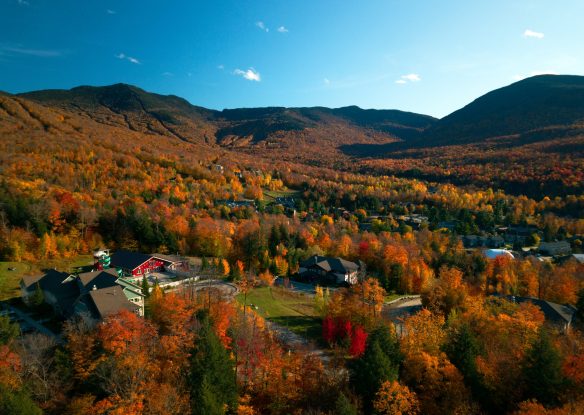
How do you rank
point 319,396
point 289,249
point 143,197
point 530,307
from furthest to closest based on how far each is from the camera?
1. point 143,197
2. point 289,249
3. point 530,307
4. point 319,396

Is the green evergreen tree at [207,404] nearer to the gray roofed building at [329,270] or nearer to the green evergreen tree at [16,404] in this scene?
the green evergreen tree at [16,404]

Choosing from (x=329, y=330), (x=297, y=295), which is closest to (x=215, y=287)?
(x=297, y=295)

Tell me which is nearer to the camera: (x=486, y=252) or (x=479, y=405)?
(x=479, y=405)

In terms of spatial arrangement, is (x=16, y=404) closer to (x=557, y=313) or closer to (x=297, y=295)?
(x=297, y=295)

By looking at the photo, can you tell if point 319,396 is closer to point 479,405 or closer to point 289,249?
point 479,405

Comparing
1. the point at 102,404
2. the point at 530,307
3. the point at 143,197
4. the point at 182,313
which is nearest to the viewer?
the point at 102,404

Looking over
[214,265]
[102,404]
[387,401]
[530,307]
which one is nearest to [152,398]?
[102,404]

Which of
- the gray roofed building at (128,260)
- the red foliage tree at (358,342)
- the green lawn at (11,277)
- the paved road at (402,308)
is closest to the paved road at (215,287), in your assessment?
the gray roofed building at (128,260)

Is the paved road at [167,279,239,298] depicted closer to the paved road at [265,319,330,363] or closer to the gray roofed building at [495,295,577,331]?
the paved road at [265,319,330,363]

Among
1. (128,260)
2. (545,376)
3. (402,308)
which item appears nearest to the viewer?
(545,376)
